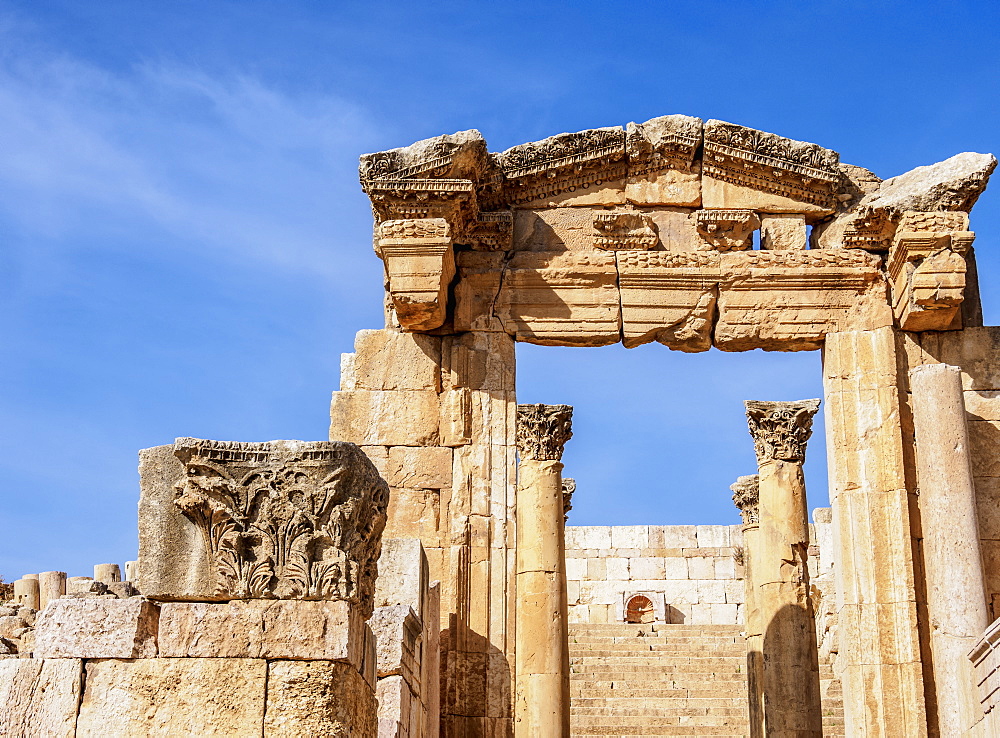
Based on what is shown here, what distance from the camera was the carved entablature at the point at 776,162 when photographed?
43.4ft

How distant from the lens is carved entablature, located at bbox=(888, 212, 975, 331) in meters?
12.3

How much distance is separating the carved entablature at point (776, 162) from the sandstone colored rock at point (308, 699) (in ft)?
28.4

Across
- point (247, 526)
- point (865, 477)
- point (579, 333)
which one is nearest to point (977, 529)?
point (865, 477)

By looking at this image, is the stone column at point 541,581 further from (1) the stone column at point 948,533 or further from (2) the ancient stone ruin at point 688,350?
(1) the stone column at point 948,533

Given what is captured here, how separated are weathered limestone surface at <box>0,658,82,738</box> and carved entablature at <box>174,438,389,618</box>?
2.31 ft

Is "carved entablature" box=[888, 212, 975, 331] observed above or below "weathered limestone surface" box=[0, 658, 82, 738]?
above

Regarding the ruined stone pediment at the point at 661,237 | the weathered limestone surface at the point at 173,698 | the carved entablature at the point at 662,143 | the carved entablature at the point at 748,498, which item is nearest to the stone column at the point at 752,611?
the carved entablature at the point at 748,498

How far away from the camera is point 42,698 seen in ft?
18.9

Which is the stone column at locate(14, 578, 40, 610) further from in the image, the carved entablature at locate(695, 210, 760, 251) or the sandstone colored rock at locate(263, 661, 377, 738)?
the sandstone colored rock at locate(263, 661, 377, 738)

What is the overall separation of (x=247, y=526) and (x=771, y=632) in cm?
946

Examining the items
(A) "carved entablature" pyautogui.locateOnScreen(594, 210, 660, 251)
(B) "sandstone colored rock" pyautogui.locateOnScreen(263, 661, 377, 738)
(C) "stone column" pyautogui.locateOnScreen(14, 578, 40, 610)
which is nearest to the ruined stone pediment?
(A) "carved entablature" pyautogui.locateOnScreen(594, 210, 660, 251)

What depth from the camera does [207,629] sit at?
5801 mm

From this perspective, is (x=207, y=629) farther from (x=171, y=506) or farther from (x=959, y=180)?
(x=959, y=180)

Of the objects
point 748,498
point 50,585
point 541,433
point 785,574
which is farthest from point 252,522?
point 50,585
